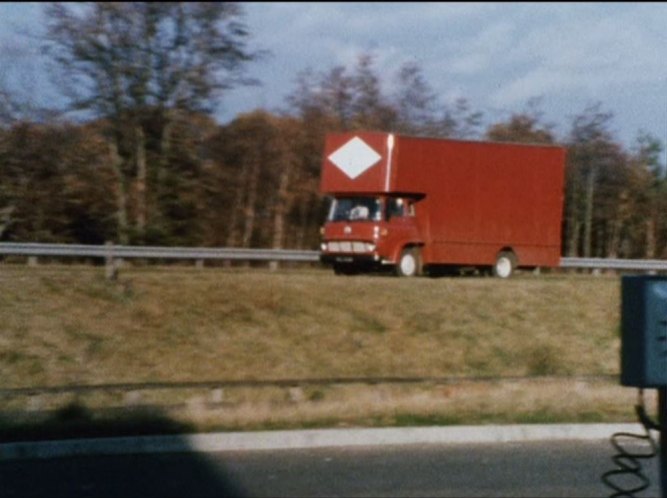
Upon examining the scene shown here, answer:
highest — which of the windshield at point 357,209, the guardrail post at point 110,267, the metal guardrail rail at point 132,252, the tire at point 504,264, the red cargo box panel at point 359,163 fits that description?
the red cargo box panel at point 359,163

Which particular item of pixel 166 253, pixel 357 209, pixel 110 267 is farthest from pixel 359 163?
pixel 110 267

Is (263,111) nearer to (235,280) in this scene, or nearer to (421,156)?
(421,156)

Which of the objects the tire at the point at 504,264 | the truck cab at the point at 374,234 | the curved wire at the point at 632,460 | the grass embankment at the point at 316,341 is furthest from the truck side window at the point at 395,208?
the curved wire at the point at 632,460

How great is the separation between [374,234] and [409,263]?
1.33 m

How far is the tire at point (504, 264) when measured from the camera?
105ft

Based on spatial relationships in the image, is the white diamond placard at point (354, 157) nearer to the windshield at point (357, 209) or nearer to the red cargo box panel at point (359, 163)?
the red cargo box panel at point (359, 163)

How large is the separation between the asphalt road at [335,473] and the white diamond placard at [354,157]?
16337 millimetres

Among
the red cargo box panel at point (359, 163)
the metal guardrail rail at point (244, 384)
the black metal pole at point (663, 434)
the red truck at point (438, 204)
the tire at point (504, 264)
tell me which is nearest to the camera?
the black metal pole at point (663, 434)

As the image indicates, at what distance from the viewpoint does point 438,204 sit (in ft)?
101

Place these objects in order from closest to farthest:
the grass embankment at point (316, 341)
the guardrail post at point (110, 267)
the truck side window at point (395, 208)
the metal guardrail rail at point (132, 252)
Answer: the grass embankment at point (316, 341), the metal guardrail rail at point (132, 252), the guardrail post at point (110, 267), the truck side window at point (395, 208)

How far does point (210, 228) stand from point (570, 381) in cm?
2438

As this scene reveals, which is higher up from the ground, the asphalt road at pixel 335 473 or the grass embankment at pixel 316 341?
the grass embankment at pixel 316 341

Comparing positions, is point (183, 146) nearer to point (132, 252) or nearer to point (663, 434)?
point (132, 252)

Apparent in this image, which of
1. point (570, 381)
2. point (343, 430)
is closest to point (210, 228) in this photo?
point (570, 381)
